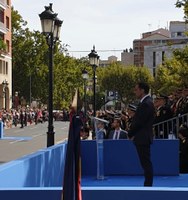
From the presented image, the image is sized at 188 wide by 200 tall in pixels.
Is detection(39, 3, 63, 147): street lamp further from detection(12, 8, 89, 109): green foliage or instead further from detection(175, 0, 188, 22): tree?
detection(12, 8, 89, 109): green foliage

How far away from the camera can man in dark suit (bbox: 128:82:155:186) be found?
8873mm

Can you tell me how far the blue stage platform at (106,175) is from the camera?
5.85 metres

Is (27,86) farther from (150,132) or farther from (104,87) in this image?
(150,132)

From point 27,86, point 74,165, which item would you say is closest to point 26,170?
point 74,165

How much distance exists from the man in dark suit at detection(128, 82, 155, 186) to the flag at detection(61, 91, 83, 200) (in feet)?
11.7

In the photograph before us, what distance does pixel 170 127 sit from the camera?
14281 mm

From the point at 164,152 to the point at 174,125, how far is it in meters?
1.91

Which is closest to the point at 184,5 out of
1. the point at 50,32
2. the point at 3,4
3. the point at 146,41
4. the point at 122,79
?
the point at 50,32

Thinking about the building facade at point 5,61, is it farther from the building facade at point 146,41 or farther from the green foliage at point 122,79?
the building facade at point 146,41

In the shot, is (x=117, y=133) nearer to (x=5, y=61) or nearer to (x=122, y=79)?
(x=5, y=61)

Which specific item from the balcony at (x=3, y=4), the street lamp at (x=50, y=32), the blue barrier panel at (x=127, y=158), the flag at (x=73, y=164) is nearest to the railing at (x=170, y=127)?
the blue barrier panel at (x=127, y=158)

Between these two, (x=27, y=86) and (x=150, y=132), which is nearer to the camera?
(x=150, y=132)

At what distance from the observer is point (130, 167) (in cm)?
1238
